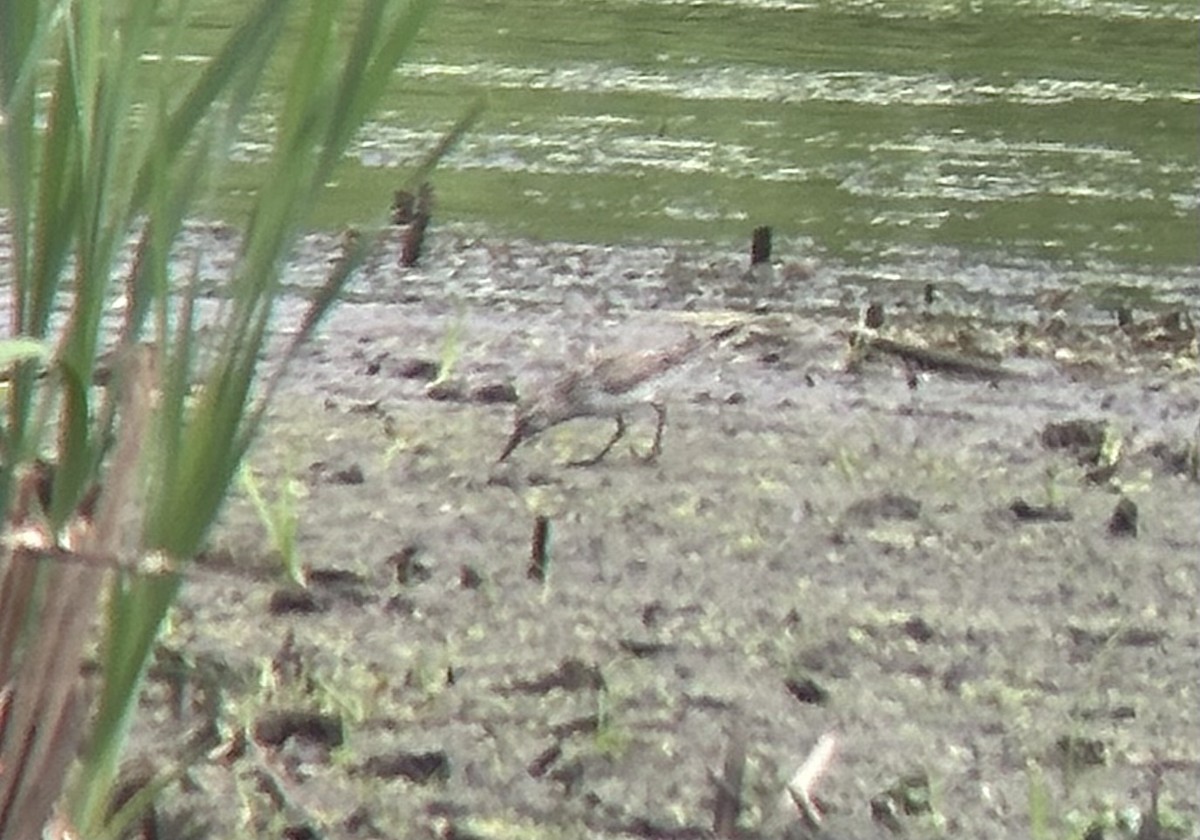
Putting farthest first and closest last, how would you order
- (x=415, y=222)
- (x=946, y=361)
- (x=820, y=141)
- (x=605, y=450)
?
(x=820, y=141) → (x=415, y=222) → (x=946, y=361) → (x=605, y=450)

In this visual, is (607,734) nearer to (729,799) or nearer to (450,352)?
(729,799)

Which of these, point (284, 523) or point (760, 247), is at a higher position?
point (284, 523)

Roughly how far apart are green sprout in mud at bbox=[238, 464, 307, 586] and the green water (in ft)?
2.33

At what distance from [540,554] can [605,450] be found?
0.60ft

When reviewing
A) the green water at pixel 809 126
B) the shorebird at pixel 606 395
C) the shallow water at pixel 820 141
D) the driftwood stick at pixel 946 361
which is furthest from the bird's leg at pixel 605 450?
the green water at pixel 809 126

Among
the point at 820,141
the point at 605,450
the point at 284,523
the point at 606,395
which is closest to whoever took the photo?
the point at 284,523

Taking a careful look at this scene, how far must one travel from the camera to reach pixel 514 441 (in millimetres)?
1367

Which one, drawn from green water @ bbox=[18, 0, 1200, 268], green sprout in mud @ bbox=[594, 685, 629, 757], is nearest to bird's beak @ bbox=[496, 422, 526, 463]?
green sprout in mud @ bbox=[594, 685, 629, 757]

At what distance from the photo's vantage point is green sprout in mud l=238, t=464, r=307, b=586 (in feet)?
3.60

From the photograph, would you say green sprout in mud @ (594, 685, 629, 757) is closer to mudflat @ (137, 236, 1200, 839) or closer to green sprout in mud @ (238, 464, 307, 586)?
mudflat @ (137, 236, 1200, 839)

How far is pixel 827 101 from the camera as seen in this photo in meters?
2.30

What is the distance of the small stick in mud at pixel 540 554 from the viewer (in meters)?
1.17

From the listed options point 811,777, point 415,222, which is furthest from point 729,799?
point 415,222

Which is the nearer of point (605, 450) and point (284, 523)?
point (284, 523)
